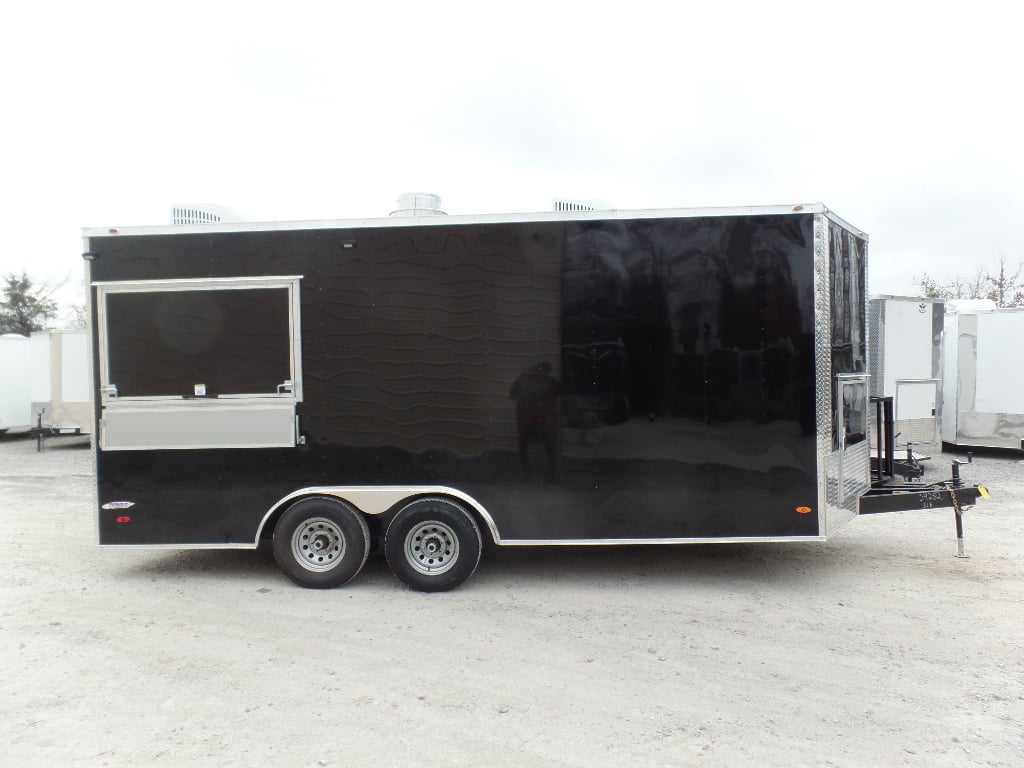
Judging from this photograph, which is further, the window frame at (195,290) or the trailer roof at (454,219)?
the window frame at (195,290)

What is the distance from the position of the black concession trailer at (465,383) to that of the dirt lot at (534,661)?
573mm

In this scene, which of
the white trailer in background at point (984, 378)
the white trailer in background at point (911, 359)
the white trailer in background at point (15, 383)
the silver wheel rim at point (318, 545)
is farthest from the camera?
the white trailer in background at point (15, 383)

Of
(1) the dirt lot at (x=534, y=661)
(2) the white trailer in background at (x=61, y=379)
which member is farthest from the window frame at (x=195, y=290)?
(2) the white trailer in background at (x=61, y=379)

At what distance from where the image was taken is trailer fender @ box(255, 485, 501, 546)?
5.64m

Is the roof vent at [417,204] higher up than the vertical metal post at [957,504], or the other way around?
the roof vent at [417,204]

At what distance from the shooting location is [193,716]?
3715mm

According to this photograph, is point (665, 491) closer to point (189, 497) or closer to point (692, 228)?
point (692, 228)

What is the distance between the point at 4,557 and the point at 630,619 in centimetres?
641

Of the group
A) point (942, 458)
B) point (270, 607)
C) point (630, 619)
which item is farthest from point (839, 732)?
point (942, 458)

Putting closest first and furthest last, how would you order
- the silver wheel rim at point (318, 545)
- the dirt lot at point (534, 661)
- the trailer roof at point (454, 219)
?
1. the dirt lot at point (534, 661)
2. the trailer roof at point (454, 219)
3. the silver wheel rim at point (318, 545)

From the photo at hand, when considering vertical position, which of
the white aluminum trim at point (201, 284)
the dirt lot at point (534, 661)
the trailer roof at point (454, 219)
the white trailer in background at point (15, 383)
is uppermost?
the trailer roof at point (454, 219)

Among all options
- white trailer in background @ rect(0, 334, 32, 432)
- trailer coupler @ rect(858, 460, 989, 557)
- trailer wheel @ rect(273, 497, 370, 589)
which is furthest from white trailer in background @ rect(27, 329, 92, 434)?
trailer coupler @ rect(858, 460, 989, 557)

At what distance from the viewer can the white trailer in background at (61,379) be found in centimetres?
1609

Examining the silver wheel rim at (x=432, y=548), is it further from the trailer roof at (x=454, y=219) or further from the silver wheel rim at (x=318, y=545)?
the trailer roof at (x=454, y=219)
